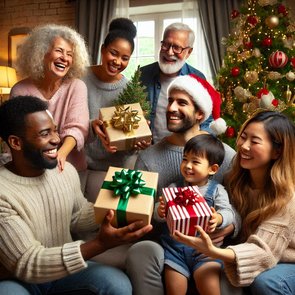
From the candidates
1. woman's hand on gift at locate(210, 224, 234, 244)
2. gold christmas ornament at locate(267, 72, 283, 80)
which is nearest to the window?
gold christmas ornament at locate(267, 72, 283, 80)

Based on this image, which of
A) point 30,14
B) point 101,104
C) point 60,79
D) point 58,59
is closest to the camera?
point 58,59

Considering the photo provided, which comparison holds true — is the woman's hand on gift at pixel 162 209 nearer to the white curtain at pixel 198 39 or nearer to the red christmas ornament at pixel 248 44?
the red christmas ornament at pixel 248 44

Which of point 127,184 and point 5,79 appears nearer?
point 127,184

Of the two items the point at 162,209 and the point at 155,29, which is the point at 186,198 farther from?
the point at 155,29

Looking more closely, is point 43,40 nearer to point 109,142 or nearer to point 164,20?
point 109,142

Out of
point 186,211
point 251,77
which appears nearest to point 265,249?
point 186,211

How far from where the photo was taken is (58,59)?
228 centimetres

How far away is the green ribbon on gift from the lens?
1582 mm

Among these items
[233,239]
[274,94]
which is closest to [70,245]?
[233,239]

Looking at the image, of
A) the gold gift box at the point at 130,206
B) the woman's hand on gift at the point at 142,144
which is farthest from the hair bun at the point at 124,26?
the gold gift box at the point at 130,206

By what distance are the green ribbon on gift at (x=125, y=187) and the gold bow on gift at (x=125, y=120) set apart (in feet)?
1.46

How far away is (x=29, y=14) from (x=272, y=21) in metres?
3.78

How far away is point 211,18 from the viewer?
200 inches

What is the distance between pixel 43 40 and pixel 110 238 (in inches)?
52.4
